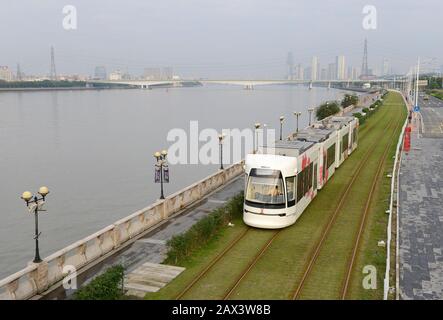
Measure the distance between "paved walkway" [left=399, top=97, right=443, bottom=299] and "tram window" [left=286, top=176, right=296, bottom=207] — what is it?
433cm

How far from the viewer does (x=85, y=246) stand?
16750 millimetres

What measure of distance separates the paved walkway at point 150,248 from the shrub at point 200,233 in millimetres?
640

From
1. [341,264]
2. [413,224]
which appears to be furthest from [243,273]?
[413,224]

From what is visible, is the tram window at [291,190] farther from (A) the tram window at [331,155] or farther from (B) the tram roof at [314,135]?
(A) the tram window at [331,155]

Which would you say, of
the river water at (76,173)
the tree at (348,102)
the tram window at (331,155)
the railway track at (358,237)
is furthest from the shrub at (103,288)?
the tree at (348,102)

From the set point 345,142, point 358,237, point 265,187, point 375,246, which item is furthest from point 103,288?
point 345,142

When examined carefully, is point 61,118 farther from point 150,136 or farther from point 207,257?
point 207,257

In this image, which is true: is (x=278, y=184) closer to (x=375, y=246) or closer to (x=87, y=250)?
(x=375, y=246)

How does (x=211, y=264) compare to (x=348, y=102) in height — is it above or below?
below

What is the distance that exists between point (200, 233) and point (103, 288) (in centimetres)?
605

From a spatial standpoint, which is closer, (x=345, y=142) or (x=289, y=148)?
(x=289, y=148)

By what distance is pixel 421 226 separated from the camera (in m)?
20.3
